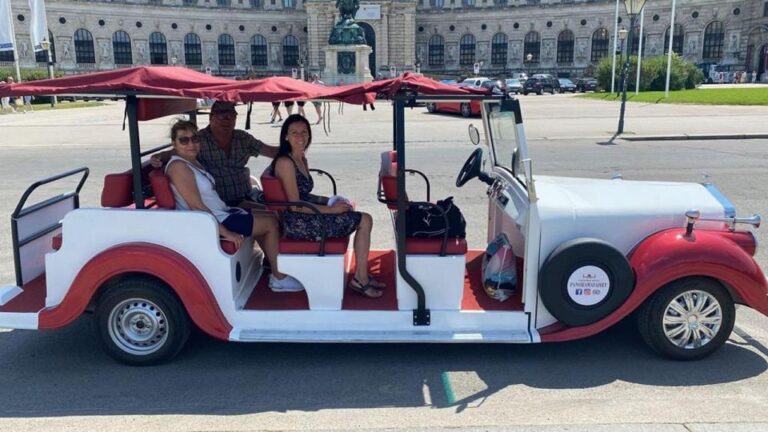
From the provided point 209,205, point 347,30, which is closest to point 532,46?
point 347,30

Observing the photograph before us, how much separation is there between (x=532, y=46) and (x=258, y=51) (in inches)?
1385

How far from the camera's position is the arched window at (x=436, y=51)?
84.0 metres

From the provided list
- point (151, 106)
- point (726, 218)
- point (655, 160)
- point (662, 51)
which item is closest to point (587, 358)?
point (726, 218)

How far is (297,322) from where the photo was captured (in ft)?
14.9

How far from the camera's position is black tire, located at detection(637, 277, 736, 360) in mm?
4383

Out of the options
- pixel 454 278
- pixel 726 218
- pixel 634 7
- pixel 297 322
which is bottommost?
pixel 297 322

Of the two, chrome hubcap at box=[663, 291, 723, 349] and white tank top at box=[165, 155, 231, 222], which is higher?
white tank top at box=[165, 155, 231, 222]

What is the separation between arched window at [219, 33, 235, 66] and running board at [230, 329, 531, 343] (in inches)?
3265

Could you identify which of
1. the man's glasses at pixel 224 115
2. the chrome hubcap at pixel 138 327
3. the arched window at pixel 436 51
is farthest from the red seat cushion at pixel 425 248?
the arched window at pixel 436 51

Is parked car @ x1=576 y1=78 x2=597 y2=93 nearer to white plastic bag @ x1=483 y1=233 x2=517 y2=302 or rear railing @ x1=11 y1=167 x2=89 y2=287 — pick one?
white plastic bag @ x1=483 y1=233 x2=517 y2=302

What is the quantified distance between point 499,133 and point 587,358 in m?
1.96

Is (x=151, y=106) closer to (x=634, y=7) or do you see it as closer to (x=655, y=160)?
(x=655, y=160)

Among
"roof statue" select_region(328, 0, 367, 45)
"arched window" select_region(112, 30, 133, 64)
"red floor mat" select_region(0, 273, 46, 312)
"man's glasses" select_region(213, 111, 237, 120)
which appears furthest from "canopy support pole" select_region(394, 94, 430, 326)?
"arched window" select_region(112, 30, 133, 64)

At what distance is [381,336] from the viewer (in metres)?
4.39
